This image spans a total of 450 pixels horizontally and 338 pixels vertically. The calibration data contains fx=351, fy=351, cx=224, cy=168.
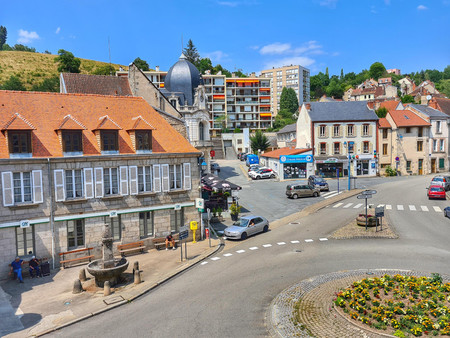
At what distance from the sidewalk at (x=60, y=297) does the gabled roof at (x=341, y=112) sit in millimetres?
38235

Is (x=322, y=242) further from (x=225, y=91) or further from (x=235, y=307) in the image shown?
(x=225, y=91)

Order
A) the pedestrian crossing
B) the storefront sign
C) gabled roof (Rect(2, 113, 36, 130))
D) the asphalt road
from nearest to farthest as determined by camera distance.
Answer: the asphalt road
gabled roof (Rect(2, 113, 36, 130))
the pedestrian crossing
the storefront sign

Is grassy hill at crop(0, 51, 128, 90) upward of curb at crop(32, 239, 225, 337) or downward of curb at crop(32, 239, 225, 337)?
upward

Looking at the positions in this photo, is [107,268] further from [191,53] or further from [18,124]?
[191,53]

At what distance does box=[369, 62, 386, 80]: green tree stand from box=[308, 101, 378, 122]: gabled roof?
112809 mm

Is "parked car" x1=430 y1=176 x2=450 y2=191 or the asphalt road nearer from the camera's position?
the asphalt road

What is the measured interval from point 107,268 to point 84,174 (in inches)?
256

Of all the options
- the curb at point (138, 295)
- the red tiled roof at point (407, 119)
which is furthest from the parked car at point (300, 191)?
the red tiled roof at point (407, 119)

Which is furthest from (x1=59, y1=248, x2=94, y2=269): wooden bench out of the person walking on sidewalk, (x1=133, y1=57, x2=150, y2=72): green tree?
(x1=133, y1=57, x2=150, y2=72): green tree

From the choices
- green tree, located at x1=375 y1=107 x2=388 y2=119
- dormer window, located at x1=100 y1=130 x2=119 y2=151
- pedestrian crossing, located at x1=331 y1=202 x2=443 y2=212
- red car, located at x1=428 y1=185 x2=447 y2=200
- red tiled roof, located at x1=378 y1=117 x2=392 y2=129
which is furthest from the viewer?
green tree, located at x1=375 y1=107 x2=388 y2=119

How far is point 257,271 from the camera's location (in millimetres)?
17797

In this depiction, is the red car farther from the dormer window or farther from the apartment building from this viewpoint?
the apartment building

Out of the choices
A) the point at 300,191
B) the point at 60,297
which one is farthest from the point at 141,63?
the point at 60,297

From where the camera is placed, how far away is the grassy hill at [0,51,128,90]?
332 feet
